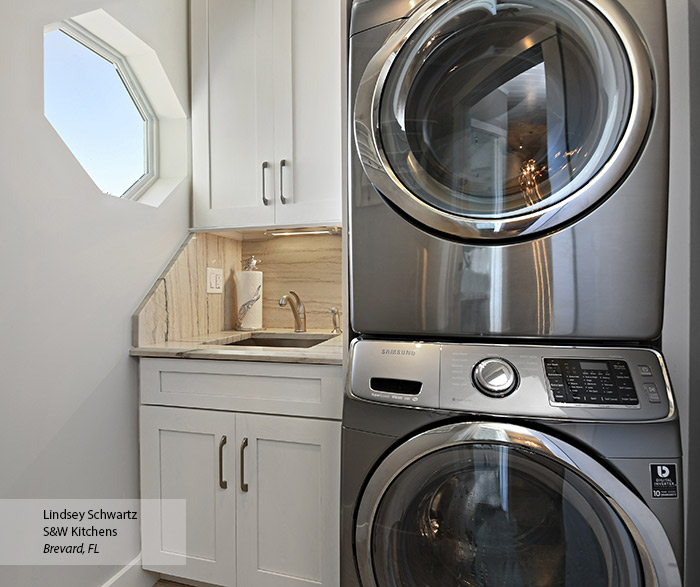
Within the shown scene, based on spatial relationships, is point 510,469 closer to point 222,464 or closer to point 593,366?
point 593,366

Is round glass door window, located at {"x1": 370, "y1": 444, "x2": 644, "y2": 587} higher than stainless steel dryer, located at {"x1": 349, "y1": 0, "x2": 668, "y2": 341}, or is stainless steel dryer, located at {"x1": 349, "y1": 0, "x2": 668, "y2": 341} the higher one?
stainless steel dryer, located at {"x1": 349, "y1": 0, "x2": 668, "y2": 341}

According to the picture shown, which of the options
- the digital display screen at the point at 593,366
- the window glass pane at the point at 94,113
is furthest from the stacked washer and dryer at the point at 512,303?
the window glass pane at the point at 94,113

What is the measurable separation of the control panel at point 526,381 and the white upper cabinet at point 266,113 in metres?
0.89

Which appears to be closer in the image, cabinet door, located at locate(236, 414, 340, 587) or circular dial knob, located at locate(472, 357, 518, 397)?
circular dial knob, located at locate(472, 357, 518, 397)

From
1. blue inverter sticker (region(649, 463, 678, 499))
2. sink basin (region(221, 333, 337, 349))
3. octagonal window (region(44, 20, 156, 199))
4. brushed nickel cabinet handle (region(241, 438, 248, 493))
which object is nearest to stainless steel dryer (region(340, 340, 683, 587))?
blue inverter sticker (region(649, 463, 678, 499))

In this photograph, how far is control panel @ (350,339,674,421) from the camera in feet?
2.65

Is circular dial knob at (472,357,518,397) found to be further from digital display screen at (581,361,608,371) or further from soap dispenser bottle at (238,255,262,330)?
soap dispenser bottle at (238,255,262,330)

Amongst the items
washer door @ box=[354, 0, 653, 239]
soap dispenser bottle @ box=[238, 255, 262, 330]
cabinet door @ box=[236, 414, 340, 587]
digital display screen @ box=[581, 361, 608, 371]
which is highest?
washer door @ box=[354, 0, 653, 239]

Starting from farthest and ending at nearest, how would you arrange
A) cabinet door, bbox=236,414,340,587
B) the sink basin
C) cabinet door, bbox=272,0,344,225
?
the sink basin, cabinet door, bbox=272,0,344,225, cabinet door, bbox=236,414,340,587

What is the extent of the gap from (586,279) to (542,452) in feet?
1.16

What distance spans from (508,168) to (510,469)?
618mm

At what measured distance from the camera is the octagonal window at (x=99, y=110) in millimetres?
1462

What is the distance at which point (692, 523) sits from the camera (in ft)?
2.87

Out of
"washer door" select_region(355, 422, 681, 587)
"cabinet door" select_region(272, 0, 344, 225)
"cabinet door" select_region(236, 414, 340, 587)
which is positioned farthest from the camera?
"cabinet door" select_region(272, 0, 344, 225)
